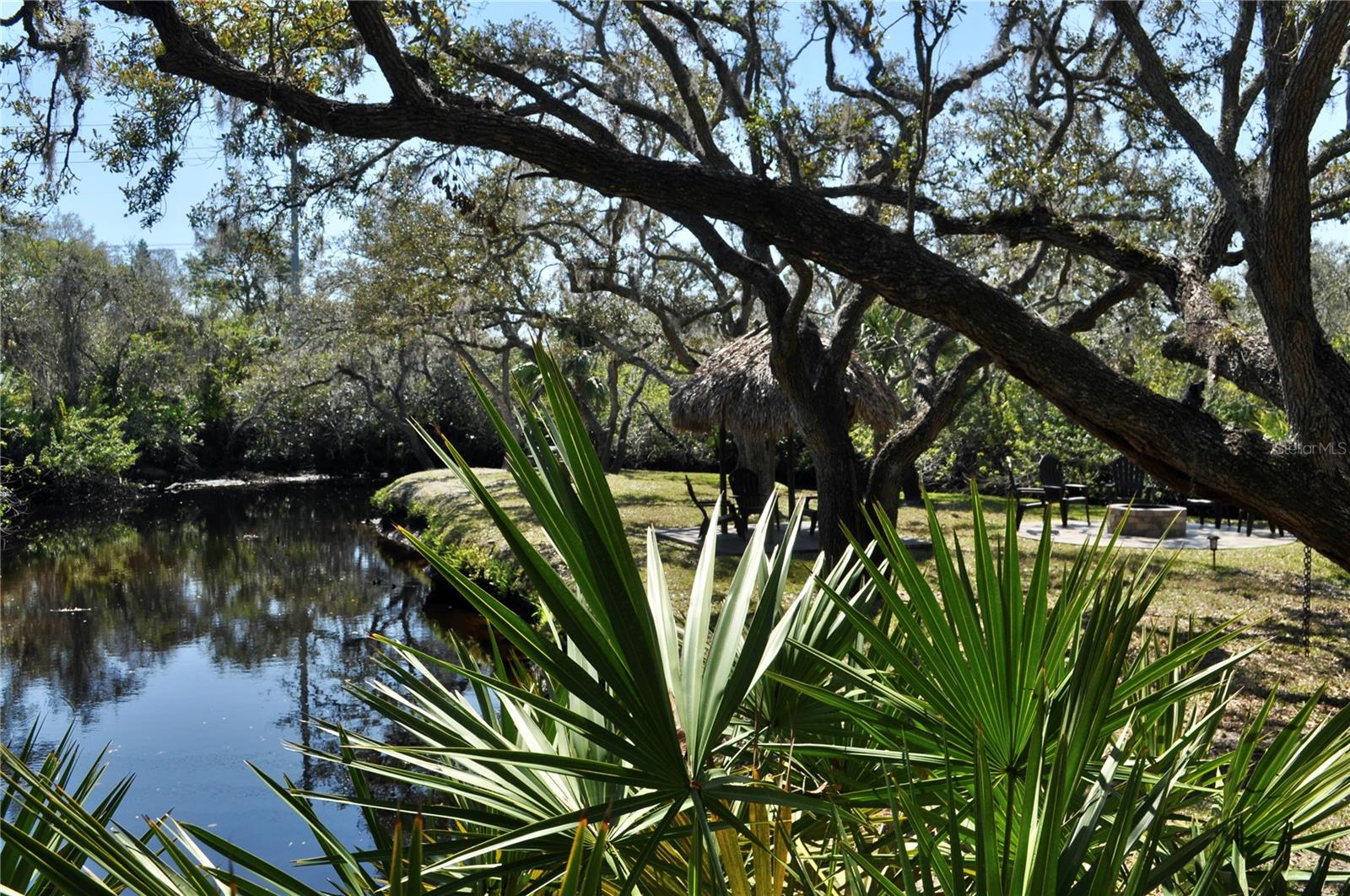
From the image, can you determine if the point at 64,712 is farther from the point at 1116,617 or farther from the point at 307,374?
the point at 307,374

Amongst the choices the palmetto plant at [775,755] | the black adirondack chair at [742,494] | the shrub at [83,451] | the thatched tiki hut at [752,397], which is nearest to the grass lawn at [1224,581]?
the palmetto plant at [775,755]

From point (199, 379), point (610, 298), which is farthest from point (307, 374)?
point (610, 298)

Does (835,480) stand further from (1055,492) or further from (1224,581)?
(1055,492)

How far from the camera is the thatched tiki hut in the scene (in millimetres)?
14898

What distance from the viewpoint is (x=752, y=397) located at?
49.4 feet

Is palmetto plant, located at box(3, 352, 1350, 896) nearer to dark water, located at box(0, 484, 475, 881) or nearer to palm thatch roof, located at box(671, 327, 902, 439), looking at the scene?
dark water, located at box(0, 484, 475, 881)

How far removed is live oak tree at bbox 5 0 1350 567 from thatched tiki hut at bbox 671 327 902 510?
253 cm

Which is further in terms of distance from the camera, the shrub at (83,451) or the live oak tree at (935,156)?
the shrub at (83,451)

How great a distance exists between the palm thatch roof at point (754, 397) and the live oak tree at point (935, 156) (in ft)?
8.13

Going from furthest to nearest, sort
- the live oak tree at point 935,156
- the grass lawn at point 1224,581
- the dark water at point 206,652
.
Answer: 1. the dark water at point 206,652
2. the grass lawn at point 1224,581
3. the live oak tree at point 935,156

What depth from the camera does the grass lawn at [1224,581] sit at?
746 cm

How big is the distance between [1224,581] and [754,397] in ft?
21.1

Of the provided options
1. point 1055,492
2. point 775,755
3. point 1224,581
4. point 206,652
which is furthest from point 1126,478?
point 775,755

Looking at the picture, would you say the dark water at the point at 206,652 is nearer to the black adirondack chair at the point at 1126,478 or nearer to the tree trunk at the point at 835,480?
the tree trunk at the point at 835,480
